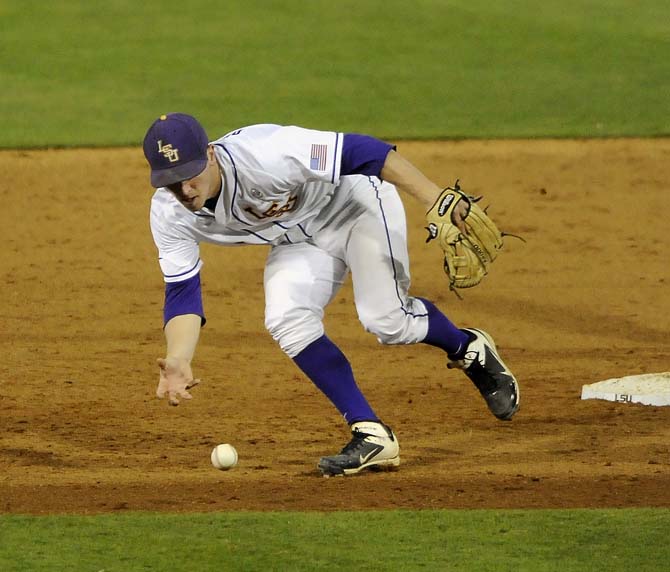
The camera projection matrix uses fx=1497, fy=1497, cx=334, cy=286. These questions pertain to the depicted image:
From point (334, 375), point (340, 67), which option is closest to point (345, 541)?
point (334, 375)

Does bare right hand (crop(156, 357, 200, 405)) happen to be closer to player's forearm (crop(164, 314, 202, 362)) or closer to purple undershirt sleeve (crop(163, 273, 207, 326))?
player's forearm (crop(164, 314, 202, 362))

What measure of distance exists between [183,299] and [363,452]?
3.12 ft

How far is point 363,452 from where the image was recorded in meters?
5.98

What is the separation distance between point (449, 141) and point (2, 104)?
14.4 feet

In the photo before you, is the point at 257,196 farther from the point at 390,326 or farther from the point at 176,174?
the point at 390,326

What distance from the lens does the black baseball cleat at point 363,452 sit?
5973 mm

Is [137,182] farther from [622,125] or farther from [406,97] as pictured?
[622,125]

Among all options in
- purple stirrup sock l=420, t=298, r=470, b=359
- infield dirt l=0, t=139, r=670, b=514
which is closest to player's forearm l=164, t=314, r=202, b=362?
infield dirt l=0, t=139, r=670, b=514

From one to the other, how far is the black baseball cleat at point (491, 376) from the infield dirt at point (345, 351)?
0.56ft

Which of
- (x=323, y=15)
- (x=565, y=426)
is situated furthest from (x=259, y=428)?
(x=323, y=15)

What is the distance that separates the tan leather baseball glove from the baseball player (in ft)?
0.16

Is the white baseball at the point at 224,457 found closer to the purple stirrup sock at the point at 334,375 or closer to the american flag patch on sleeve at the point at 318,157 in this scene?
the purple stirrup sock at the point at 334,375

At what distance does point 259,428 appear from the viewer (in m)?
6.88

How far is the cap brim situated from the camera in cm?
531
